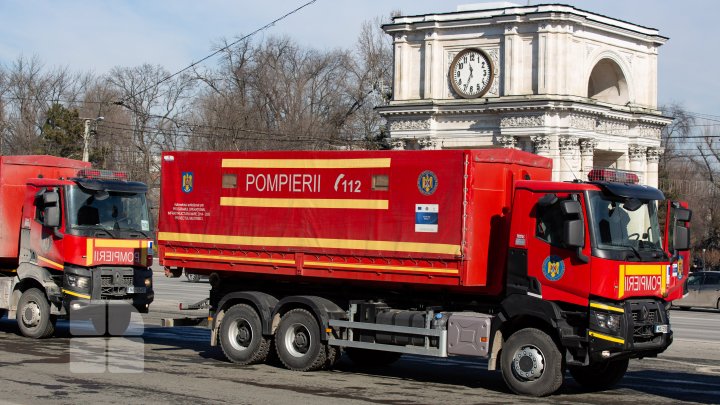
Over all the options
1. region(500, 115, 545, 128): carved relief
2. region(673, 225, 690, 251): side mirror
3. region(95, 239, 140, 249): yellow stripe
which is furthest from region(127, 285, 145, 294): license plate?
region(500, 115, 545, 128): carved relief

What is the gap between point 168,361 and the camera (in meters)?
17.4

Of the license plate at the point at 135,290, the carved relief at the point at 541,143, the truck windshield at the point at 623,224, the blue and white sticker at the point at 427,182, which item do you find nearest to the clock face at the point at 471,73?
the carved relief at the point at 541,143

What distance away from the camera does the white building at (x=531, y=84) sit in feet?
184

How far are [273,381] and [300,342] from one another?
54.1 inches

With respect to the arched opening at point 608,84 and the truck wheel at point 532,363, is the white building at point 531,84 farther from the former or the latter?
the truck wheel at point 532,363

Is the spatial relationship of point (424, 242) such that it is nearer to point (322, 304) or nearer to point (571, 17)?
point (322, 304)

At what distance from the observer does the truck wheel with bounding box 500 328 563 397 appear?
14.2 metres

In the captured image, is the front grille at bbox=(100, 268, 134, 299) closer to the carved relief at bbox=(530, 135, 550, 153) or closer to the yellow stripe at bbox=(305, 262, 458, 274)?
the yellow stripe at bbox=(305, 262, 458, 274)

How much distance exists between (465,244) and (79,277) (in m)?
8.19

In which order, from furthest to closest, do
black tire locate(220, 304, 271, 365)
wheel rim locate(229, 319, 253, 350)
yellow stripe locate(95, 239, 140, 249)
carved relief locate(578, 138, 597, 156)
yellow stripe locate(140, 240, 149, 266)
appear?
carved relief locate(578, 138, 597, 156), yellow stripe locate(140, 240, 149, 266), yellow stripe locate(95, 239, 140, 249), wheel rim locate(229, 319, 253, 350), black tire locate(220, 304, 271, 365)

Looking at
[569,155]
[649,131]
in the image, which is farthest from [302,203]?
[649,131]

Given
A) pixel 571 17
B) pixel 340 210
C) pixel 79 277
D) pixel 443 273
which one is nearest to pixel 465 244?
pixel 443 273

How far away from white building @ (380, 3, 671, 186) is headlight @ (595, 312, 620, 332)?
134 feet
